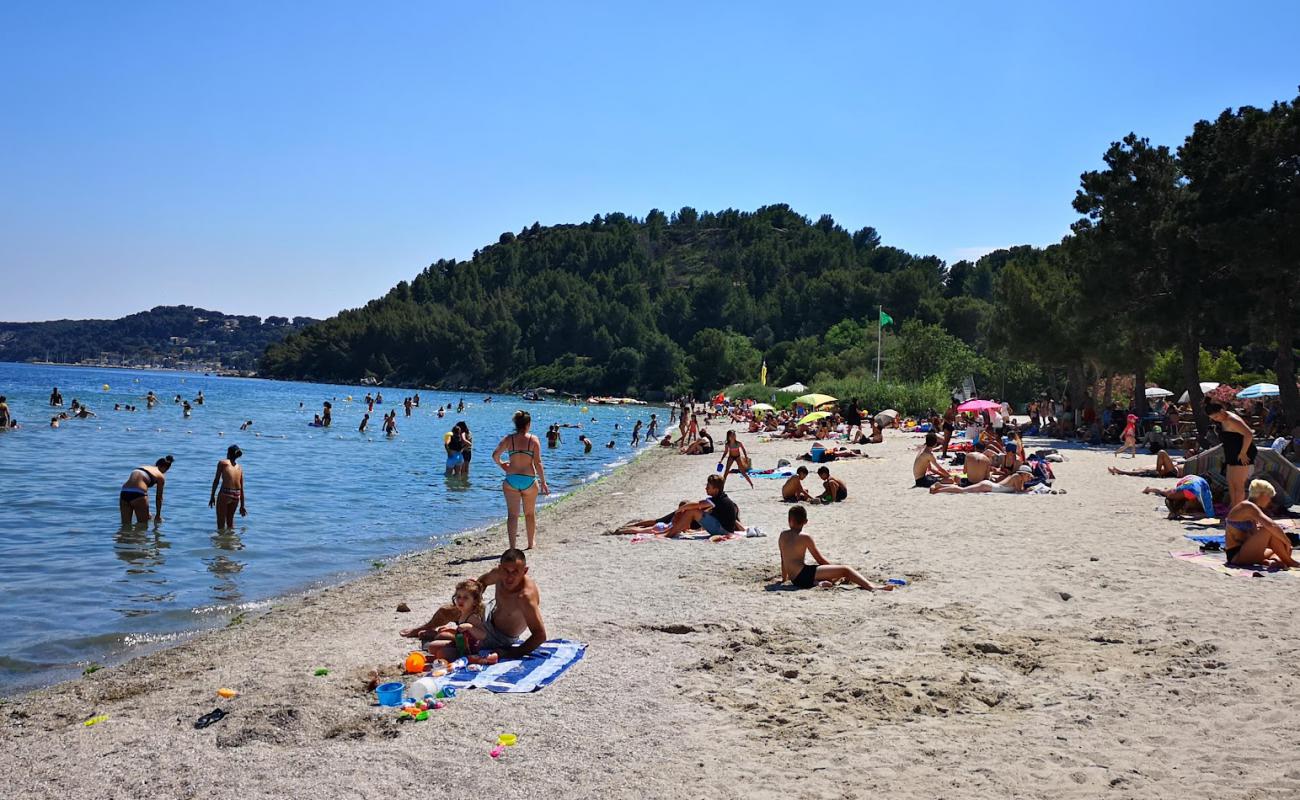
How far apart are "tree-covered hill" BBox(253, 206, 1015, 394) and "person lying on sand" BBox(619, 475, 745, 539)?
59.2 meters

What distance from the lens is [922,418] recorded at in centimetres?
4100

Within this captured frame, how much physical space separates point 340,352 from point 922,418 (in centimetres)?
12283

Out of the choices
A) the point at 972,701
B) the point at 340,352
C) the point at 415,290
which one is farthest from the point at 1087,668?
the point at 415,290

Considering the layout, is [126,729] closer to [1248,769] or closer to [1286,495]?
[1248,769]

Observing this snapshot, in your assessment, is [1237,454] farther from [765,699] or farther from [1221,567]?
[765,699]

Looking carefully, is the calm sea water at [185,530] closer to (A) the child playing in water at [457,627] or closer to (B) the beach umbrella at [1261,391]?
(A) the child playing in water at [457,627]

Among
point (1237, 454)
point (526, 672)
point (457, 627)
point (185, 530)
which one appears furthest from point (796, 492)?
point (526, 672)

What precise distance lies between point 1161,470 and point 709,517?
967cm

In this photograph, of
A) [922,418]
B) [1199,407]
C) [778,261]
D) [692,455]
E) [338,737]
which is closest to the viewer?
[338,737]

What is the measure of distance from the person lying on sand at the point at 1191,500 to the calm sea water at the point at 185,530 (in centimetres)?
792

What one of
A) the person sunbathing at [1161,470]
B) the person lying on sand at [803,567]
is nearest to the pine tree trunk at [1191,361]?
the person sunbathing at [1161,470]

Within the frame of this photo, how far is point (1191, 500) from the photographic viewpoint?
1174cm

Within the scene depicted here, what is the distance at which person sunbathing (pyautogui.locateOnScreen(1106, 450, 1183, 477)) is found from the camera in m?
16.7

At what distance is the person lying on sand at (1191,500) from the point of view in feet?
38.3
